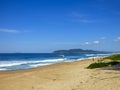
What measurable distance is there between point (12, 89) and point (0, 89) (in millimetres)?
673

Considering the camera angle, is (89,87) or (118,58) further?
(118,58)

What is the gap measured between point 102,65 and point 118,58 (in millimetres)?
7152

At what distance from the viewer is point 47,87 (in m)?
10.4

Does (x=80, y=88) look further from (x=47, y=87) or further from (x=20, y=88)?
(x=20, y=88)

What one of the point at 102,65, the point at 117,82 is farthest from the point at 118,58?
the point at 117,82

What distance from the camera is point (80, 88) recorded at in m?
9.51

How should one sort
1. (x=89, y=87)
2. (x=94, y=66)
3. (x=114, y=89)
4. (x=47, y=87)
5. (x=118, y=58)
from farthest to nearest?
(x=118, y=58), (x=94, y=66), (x=47, y=87), (x=89, y=87), (x=114, y=89)

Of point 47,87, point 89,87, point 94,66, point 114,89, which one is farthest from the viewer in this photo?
point 94,66

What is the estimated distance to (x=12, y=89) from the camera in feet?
35.2

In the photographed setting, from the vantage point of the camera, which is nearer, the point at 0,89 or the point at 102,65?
the point at 0,89

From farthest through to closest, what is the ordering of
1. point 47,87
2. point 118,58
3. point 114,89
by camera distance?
point 118,58 → point 47,87 → point 114,89

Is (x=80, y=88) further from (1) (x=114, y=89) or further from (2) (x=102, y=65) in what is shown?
(2) (x=102, y=65)

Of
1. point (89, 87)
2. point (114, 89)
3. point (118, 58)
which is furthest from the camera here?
point (118, 58)

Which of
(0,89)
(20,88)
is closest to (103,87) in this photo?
(20,88)
